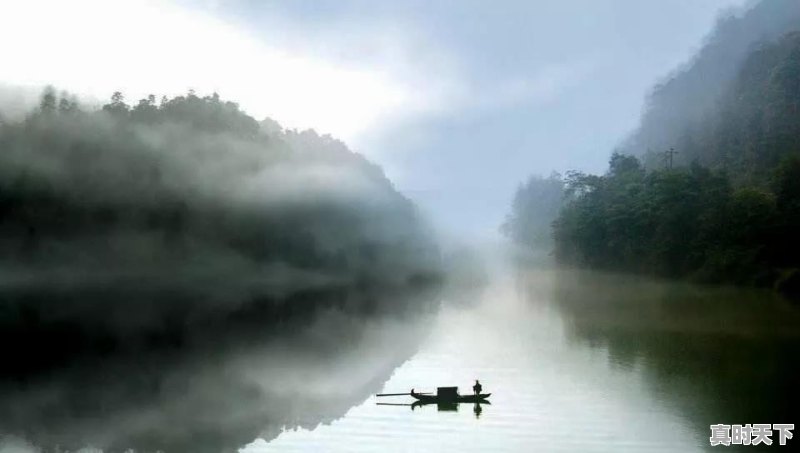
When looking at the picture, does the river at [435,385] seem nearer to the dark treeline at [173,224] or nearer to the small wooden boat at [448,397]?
Result: the small wooden boat at [448,397]

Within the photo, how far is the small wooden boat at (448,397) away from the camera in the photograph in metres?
15.0

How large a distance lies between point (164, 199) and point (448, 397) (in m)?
33.5

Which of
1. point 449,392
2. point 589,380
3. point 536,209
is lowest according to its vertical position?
point 589,380

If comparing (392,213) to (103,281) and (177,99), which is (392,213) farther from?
(103,281)

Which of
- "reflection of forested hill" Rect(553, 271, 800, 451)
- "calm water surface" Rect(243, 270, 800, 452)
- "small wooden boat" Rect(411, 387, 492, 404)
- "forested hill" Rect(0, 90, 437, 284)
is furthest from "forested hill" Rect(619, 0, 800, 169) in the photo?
"small wooden boat" Rect(411, 387, 492, 404)

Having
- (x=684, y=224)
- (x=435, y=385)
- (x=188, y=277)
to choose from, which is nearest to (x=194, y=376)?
(x=435, y=385)

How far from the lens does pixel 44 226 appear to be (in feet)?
134

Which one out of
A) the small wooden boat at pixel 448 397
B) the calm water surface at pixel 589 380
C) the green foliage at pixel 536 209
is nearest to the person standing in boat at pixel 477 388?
the small wooden boat at pixel 448 397

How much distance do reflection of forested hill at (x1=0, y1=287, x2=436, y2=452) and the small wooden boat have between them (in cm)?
151

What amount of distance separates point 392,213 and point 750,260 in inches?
1330

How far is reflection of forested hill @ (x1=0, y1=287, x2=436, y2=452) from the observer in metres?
13.4

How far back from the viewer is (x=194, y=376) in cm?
1784

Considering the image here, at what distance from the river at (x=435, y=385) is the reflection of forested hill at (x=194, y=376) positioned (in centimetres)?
6

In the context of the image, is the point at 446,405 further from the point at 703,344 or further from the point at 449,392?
the point at 703,344
